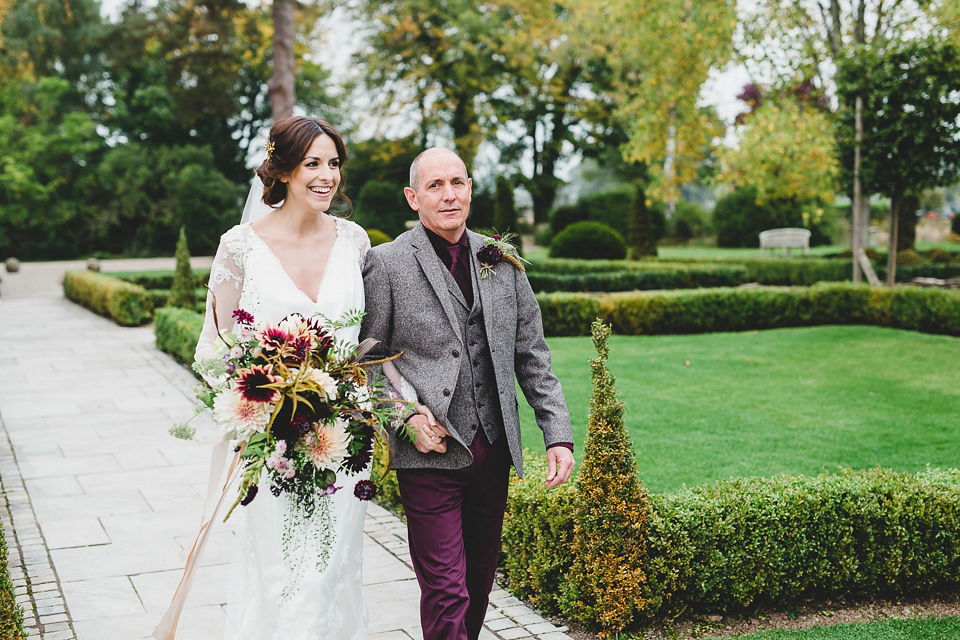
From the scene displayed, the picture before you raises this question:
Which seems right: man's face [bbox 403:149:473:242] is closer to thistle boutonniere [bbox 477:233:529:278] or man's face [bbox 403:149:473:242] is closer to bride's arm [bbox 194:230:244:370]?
thistle boutonniere [bbox 477:233:529:278]

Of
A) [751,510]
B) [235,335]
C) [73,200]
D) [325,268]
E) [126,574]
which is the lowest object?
[126,574]

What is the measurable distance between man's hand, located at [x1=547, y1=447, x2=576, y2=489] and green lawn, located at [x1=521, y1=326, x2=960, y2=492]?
2.98 metres

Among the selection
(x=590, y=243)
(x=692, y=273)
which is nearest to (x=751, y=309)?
(x=692, y=273)

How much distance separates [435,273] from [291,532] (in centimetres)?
95

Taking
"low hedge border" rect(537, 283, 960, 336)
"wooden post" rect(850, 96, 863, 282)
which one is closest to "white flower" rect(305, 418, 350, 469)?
"low hedge border" rect(537, 283, 960, 336)

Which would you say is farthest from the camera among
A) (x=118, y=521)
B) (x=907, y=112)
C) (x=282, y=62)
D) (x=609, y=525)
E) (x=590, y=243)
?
(x=590, y=243)

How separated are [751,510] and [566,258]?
63.9ft

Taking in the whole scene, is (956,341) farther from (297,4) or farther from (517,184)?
(517,184)

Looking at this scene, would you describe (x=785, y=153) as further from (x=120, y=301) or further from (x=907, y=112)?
(x=120, y=301)

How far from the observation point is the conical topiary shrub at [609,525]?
3484mm

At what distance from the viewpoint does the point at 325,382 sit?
236 cm

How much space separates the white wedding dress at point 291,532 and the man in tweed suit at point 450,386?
173 mm

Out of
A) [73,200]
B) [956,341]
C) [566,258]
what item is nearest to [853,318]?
[956,341]

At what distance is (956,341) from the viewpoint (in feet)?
37.9
